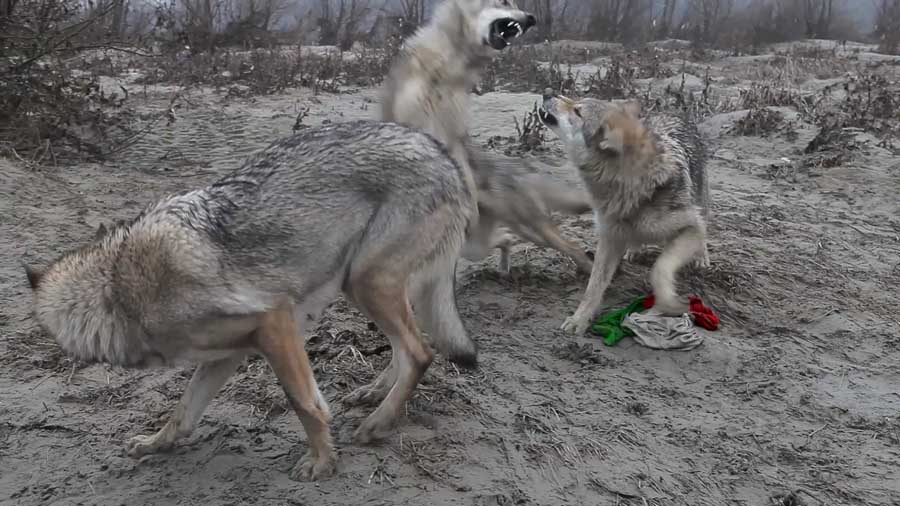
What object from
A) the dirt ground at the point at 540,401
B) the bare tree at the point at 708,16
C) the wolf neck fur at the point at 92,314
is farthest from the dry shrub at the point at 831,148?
the bare tree at the point at 708,16

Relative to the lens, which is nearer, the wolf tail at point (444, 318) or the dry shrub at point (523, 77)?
the wolf tail at point (444, 318)

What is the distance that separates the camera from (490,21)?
6.01 m

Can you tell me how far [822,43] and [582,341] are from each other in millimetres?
22451

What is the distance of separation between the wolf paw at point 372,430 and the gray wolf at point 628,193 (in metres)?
1.76

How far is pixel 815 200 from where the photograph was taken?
7.91m

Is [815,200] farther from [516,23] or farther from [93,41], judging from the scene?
[93,41]

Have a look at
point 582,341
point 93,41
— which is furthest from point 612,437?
point 93,41

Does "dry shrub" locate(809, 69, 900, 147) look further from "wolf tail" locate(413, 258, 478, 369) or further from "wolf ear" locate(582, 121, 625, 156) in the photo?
"wolf tail" locate(413, 258, 478, 369)

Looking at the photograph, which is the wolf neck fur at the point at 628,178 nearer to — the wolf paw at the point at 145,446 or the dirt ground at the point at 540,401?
the dirt ground at the point at 540,401

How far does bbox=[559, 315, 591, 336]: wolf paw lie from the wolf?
26.7 inches

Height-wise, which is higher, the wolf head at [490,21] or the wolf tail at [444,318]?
the wolf head at [490,21]

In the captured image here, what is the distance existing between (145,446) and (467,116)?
3104 mm

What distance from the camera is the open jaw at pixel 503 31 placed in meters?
5.96

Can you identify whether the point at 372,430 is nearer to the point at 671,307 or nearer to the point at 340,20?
the point at 671,307
